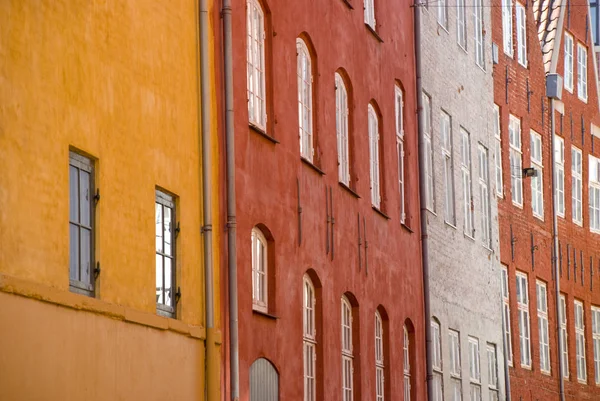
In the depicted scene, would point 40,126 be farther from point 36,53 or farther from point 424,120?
point 424,120

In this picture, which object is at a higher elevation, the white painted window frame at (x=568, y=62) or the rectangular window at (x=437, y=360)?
the white painted window frame at (x=568, y=62)

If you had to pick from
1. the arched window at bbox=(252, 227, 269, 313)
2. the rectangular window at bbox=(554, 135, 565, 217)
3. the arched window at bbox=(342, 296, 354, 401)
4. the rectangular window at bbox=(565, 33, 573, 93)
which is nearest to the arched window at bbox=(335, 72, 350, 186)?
the arched window at bbox=(342, 296, 354, 401)

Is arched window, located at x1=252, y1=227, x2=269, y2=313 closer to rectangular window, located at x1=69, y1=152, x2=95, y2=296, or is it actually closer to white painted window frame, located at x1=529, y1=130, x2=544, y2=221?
rectangular window, located at x1=69, y1=152, x2=95, y2=296

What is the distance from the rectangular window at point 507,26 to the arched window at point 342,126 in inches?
435

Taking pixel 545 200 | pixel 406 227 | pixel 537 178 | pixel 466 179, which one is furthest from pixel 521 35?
pixel 406 227

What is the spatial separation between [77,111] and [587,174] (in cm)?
2571

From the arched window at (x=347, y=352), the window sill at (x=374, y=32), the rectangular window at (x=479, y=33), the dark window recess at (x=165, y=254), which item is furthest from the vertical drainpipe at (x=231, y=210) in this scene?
the rectangular window at (x=479, y=33)

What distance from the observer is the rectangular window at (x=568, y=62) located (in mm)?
37094

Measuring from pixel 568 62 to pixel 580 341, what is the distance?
259 inches

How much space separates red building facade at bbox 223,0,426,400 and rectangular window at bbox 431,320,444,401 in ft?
2.53

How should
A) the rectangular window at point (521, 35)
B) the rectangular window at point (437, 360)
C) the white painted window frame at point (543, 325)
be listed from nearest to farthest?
the rectangular window at point (437, 360), the white painted window frame at point (543, 325), the rectangular window at point (521, 35)

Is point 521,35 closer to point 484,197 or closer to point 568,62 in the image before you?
point 568,62

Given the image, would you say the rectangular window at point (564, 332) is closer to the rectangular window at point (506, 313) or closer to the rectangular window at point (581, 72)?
the rectangular window at point (506, 313)

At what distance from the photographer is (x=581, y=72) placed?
38594 mm
